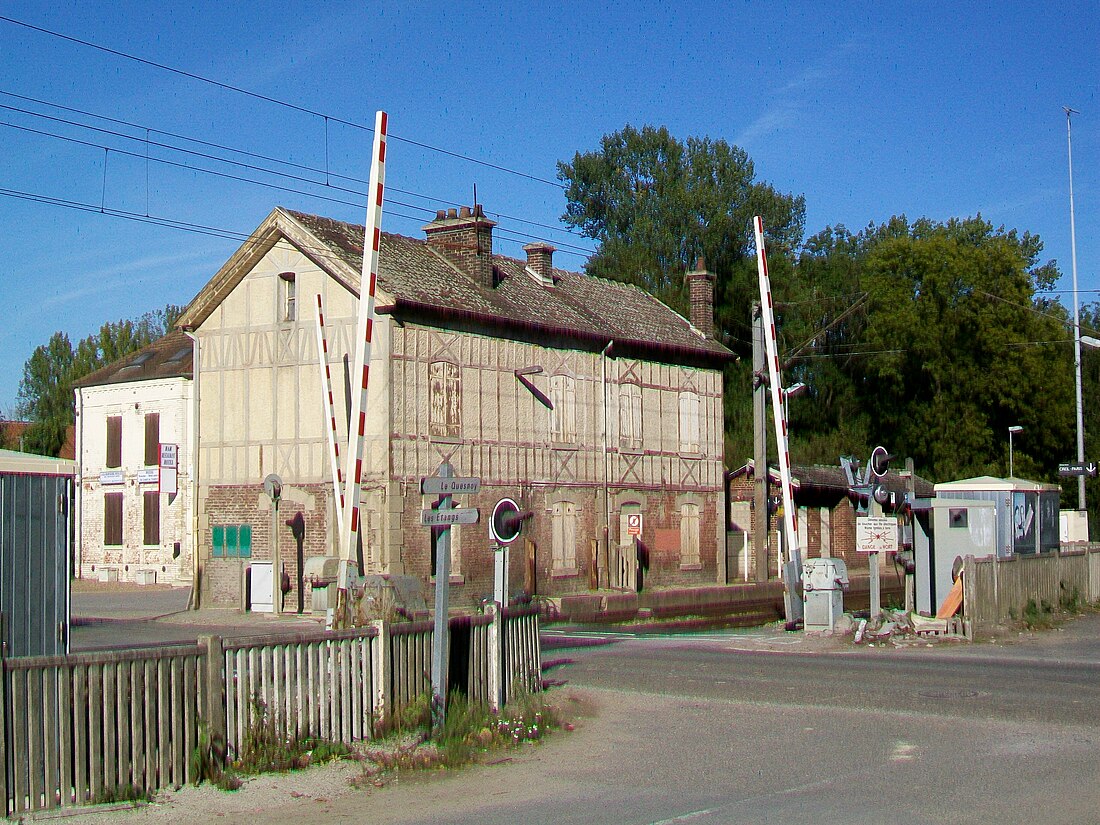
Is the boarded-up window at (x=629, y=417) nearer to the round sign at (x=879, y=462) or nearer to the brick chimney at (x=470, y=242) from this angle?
the brick chimney at (x=470, y=242)

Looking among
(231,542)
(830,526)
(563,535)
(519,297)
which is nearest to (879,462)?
(563,535)

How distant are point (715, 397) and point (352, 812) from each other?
30.5 m

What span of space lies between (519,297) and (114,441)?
Answer: 1578 cm

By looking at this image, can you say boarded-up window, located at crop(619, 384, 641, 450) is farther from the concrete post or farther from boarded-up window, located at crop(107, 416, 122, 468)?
the concrete post

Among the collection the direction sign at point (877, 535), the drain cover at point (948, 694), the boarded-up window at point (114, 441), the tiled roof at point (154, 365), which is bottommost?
the drain cover at point (948, 694)

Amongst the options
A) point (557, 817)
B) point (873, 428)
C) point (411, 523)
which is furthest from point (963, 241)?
point (557, 817)

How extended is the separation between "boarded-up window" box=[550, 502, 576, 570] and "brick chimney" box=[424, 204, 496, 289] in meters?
5.99

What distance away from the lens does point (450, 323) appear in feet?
94.1

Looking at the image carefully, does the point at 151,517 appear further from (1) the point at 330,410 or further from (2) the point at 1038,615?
(2) the point at 1038,615

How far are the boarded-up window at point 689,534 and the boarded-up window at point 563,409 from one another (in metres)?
5.63

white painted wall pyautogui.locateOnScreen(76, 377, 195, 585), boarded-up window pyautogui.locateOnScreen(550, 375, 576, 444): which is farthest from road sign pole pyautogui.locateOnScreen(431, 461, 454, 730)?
white painted wall pyautogui.locateOnScreen(76, 377, 195, 585)

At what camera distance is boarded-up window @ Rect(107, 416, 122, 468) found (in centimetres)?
3981

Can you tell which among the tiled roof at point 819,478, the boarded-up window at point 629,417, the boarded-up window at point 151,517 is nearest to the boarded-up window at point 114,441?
the boarded-up window at point 151,517

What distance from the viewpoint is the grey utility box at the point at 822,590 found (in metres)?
19.9
